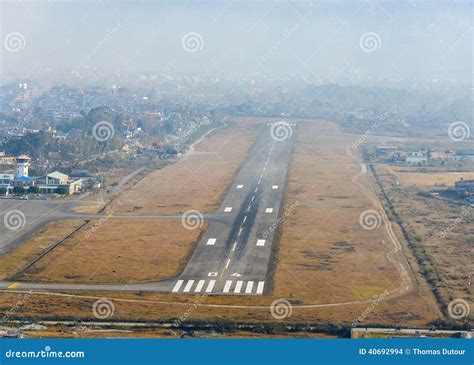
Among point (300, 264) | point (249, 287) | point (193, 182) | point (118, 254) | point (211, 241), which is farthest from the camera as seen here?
point (193, 182)

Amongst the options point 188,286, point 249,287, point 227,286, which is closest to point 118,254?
point 188,286

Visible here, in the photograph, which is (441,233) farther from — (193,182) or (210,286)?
(193,182)

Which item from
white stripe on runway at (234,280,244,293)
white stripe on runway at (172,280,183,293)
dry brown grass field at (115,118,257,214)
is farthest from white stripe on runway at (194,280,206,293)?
dry brown grass field at (115,118,257,214)

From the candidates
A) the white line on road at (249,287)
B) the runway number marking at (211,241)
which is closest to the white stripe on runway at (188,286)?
the white line on road at (249,287)

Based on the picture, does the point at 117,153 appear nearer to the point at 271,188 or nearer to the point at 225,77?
the point at 271,188

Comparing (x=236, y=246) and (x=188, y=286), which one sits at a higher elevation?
(x=236, y=246)

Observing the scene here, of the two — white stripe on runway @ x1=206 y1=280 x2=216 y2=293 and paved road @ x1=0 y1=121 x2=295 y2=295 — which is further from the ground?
paved road @ x1=0 y1=121 x2=295 y2=295

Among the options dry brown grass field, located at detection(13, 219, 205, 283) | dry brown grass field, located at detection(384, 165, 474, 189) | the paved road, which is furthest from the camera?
dry brown grass field, located at detection(384, 165, 474, 189)

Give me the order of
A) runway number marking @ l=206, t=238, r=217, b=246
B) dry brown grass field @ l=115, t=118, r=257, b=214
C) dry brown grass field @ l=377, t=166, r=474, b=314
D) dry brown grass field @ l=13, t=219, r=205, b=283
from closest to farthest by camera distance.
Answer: dry brown grass field @ l=377, t=166, r=474, b=314 < dry brown grass field @ l=13, t=219, r=205, b=283 < runway number marking @ l=206, t=238, r=217, b=246 < dry brown grass field @ l=115, t=118, r=257, b=214

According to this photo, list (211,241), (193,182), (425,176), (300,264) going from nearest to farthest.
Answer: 1. (300,264)
2. (211,241)
3. (193,182)
4. (425,176)

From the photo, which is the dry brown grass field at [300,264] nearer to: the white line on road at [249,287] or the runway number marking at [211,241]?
the white line on road at [249,287]

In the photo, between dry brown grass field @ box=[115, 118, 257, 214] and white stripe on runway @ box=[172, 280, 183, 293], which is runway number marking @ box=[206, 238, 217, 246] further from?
dry brown grass field @ box=[115, 118, 257, 214]
